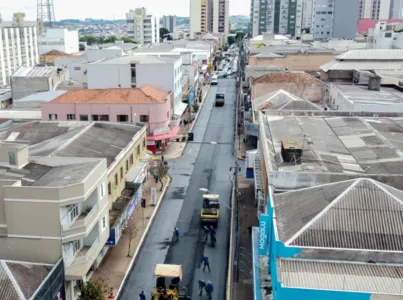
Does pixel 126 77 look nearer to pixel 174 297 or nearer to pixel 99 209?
A: pixel 99 209

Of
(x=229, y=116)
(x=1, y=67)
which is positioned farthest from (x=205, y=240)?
(x=1, y=67)

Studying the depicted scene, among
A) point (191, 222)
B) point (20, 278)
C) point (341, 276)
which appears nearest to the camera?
point (341, 276)

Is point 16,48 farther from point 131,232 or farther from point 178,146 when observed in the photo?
point 131,232

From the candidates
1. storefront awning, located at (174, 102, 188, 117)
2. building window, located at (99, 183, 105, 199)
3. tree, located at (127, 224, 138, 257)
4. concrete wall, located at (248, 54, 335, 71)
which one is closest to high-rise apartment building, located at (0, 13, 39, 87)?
storefront awning, located at (174, 102, 188, 117)

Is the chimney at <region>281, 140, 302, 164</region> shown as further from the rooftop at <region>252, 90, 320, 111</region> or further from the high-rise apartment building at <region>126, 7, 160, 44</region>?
the high-rise apartment building at <region>126, 7, 160, 44</region>

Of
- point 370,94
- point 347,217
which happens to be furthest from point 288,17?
point 347,217

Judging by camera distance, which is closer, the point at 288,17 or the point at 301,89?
the point at 301,89

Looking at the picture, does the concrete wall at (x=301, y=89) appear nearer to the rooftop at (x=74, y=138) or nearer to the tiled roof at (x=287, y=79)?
the tiled roof at (x=287, y=79)
